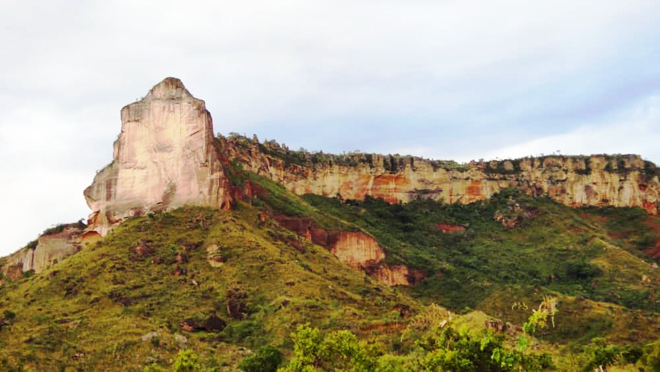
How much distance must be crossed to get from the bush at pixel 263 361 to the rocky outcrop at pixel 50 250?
29.1 m

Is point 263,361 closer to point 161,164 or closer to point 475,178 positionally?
point 161,164

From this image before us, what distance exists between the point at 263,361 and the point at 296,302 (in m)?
10.7

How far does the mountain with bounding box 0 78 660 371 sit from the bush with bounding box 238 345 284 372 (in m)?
0.15

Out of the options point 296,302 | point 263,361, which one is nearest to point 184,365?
point 263,361

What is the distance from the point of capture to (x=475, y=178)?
109375 mm

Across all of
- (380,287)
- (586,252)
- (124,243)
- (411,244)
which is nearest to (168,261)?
(124,243)

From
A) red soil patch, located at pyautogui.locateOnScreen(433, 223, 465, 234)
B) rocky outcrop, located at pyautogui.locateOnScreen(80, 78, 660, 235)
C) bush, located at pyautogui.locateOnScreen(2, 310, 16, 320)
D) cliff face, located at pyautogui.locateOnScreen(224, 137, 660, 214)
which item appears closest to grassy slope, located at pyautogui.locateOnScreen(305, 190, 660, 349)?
red soil patch, located at pyautogui.locateOnScreen(433, 223, 465, 234)

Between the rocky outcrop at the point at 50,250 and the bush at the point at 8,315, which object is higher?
the rocky outcrop at the point at 50,250

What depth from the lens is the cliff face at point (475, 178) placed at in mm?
101438

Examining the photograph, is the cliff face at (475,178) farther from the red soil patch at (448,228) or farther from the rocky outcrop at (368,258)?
the rocky outcrop at (368,258)

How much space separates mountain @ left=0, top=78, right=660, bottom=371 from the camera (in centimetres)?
4359

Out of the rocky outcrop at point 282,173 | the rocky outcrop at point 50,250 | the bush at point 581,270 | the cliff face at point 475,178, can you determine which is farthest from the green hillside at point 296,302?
the cliff face at point 475,178

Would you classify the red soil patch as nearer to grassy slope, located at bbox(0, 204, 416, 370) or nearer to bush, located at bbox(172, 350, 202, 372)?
grassy slope, located at bbox(0, 204, 416, 370)

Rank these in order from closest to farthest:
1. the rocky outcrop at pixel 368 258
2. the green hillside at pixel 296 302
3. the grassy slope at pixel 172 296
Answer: the green hillside at pixel 296 302 → the grassy slope at pixel 172 296 → the rocky outcrop at pixel 368 258
